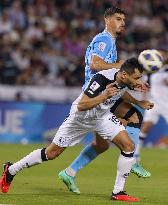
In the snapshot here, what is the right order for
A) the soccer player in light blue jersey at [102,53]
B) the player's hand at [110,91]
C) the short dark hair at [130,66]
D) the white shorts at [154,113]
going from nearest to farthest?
the player's hand at [110,91], the short dark hair at [130,66], the soccer player in light blue jersey at [102,53], the white shorts at [154,113]

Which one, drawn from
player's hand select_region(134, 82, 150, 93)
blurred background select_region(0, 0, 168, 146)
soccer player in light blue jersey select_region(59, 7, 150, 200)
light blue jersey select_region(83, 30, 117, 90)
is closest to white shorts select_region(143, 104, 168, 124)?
blurred background select_region(0, 0, 168, 146)

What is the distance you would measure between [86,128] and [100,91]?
26.6 inches

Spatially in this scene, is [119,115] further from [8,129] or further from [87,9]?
[87,9]

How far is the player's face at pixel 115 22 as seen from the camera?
36.2ft

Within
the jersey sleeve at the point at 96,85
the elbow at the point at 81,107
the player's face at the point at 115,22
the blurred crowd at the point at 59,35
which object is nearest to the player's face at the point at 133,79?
the jersey sleeve at the point at 96,85

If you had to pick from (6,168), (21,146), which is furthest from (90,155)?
(21,146)

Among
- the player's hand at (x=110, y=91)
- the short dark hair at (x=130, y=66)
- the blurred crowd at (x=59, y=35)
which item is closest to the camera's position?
the player's hand at (x=110, y=91)

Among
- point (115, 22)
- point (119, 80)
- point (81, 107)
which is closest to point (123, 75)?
point (119, 80)

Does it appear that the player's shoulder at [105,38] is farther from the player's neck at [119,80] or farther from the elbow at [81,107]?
the elbow at [81,107]

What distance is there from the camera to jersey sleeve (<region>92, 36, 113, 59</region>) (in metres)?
10.7

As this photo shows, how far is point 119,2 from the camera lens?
25859 millimetres

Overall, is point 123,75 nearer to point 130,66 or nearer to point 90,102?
point 130,66

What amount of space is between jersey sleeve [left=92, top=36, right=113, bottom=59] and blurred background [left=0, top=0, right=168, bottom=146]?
9.98 meters

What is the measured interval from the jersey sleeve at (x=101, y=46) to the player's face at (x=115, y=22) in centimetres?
37
